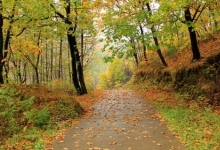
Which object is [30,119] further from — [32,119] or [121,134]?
[121,134]

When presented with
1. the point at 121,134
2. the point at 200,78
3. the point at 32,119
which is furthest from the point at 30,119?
the point at 200,78

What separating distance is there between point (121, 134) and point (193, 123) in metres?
2.78

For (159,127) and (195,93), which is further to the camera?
(195,93)

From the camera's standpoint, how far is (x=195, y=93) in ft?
45.1

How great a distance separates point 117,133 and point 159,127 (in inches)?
63.8

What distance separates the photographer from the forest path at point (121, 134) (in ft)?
24.4

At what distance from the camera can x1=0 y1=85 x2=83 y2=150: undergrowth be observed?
8.17m

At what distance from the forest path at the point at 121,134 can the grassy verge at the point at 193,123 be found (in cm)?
34

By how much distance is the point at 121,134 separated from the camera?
28.8 ft

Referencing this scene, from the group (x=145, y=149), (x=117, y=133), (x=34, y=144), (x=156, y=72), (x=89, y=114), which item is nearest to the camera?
(x=145, y=149)

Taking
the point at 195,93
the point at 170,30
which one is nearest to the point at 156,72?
the point at 170,30

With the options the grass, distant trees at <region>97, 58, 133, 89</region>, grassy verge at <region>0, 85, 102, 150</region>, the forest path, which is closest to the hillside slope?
the grass

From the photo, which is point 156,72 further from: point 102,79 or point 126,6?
point 102,79

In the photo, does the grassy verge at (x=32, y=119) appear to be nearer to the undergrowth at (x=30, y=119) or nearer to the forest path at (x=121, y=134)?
the undergrowth at (x=30, y=119)
